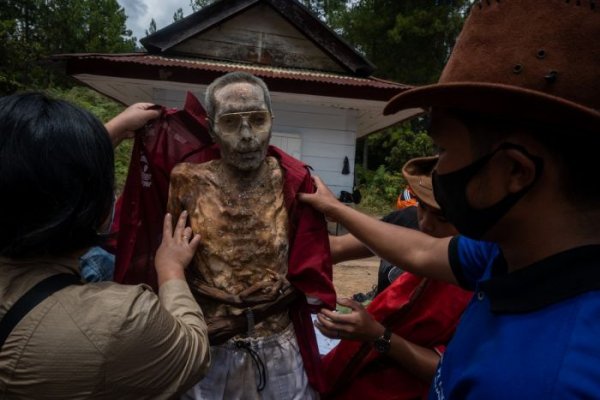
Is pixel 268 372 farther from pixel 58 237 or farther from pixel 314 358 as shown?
pixel 58 237

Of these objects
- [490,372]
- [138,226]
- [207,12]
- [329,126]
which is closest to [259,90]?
[138,226]

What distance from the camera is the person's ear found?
0.98 meters

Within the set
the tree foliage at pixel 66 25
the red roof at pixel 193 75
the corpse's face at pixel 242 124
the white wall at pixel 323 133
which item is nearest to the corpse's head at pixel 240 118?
the corpse's face at pixel 242 124

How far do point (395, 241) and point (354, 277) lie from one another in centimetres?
592

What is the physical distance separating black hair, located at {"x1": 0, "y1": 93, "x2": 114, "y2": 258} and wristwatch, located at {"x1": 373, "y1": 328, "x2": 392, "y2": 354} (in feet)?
3.79

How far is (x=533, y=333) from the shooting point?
91 centimetres

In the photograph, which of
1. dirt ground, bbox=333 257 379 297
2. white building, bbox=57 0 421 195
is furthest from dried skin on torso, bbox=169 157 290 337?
white building, bbox=57 0 421 195

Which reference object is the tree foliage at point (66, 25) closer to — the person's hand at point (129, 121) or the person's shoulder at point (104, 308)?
the person's hand at point (129, 121)

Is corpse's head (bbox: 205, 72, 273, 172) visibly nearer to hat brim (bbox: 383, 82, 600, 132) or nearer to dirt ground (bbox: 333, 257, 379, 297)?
hat brim (bbox: 383, 82, 600, 132)

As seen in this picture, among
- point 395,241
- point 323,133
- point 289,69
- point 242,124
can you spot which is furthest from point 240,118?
point 289,69

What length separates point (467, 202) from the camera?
1.10 meters

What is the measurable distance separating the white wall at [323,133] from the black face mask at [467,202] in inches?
278

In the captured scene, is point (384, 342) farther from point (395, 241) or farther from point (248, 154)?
point (248, 154)

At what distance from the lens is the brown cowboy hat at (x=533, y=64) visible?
0.88m
